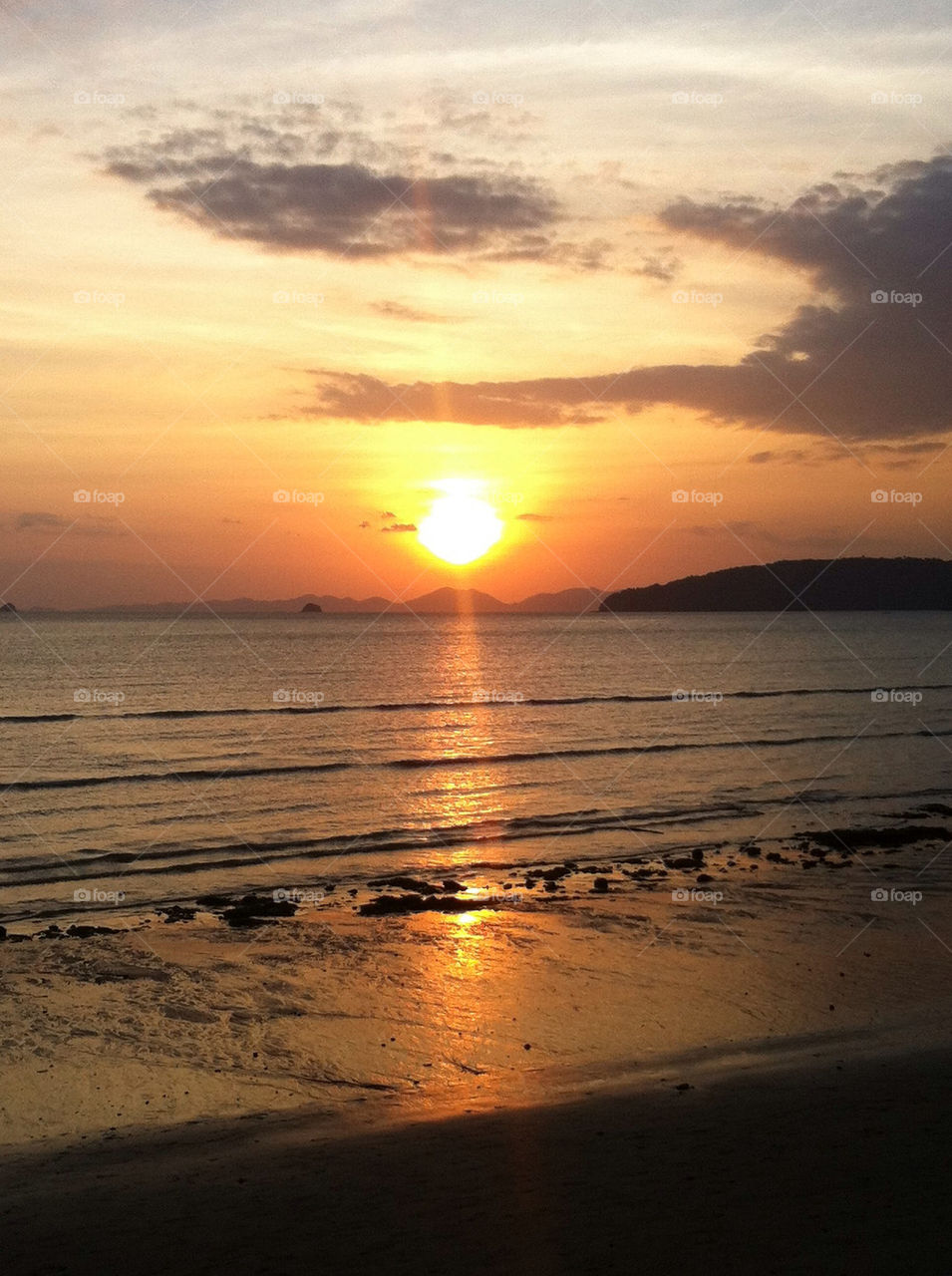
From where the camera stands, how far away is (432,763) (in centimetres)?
4016

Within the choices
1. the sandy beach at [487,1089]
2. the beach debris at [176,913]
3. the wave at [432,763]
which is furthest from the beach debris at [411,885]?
the wave at [432,763]

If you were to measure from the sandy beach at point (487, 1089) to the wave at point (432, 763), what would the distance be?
1683 cm

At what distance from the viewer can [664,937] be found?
56.6 ft

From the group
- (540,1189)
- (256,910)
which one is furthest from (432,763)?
(540,1189)

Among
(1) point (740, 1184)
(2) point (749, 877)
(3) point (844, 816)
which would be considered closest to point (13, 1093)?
(1) point (740, 1184)

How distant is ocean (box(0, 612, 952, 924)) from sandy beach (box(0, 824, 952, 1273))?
16.4 ft

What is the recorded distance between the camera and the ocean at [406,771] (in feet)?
79.3

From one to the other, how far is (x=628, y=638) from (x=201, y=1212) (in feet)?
521

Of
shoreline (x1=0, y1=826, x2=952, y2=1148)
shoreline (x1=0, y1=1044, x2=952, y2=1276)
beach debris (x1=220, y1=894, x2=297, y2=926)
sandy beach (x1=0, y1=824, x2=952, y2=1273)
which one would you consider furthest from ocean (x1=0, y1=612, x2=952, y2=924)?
shoreline (x1=0, y1=1044, x2=952, y2=1276)

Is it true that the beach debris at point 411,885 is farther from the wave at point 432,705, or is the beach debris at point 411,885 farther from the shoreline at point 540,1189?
the wave at point 432,705

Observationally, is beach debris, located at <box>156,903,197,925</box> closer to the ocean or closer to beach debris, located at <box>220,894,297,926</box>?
the ocean

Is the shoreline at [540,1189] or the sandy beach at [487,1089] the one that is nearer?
the shoreline at [540,1189]

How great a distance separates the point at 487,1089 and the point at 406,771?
88.5ft

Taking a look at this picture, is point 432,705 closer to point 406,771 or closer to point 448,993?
point 406,771
